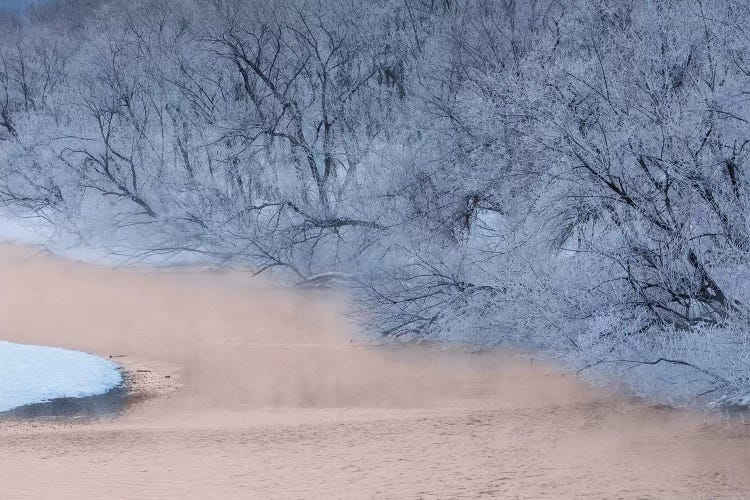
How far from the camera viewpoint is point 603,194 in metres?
12.3

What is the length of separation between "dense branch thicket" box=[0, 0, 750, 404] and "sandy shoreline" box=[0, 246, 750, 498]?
58 centimetres

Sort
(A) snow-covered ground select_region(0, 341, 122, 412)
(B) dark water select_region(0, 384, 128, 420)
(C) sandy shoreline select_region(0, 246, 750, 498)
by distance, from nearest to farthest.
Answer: (C) sandy shoreline select_region(0, 246, 750, 498) → (B) dark water select_region(0, 384, 128, 420) → (A) snow-covered ground select_region(0, 341, 122, 412)

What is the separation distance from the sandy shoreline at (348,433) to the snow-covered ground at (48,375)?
46 cm

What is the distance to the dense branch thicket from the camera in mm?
11406

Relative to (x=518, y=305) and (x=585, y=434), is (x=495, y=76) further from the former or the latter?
(x=585, y=434)

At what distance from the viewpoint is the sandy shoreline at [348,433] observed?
9.41 metres

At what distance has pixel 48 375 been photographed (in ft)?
43.8

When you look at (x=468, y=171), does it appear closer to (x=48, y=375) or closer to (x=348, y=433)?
(x=48, y=375)

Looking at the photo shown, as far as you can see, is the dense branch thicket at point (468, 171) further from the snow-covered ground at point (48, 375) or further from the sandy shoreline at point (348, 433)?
the snow-covered ground at point (48, 375)

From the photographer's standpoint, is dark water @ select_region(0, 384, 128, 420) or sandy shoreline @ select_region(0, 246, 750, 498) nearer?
sandy shoreline @ select_region(0, 246, 750, 498)

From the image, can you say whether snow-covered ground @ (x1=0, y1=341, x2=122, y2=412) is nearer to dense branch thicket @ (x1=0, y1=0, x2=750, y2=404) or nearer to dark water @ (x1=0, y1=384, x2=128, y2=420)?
dark water @ (x1=0, y1=384, x2=128, y2=420)

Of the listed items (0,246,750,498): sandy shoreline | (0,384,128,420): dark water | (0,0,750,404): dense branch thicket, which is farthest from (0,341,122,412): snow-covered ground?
(0,0,750,404): dense branch thicket

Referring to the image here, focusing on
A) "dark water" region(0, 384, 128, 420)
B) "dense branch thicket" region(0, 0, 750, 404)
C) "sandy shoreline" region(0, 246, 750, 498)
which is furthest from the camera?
"dark water" region(0, 384, 128, 420)

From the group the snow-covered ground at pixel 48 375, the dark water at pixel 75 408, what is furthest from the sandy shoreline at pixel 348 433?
the snow-covered ground at pixel 48 375
